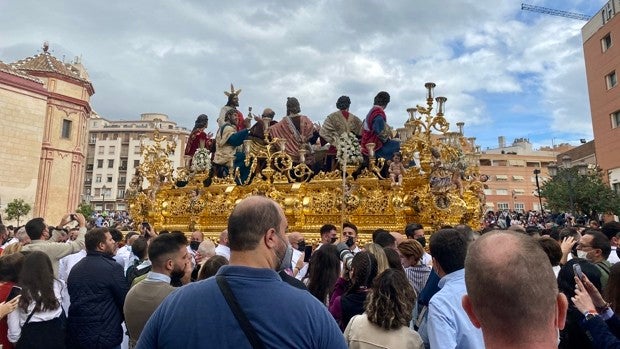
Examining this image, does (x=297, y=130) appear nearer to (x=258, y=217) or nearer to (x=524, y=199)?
(x=258, y=217)

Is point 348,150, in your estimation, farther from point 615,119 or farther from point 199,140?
point 615,119

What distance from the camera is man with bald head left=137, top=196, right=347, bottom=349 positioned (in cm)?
221

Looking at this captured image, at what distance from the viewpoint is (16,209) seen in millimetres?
34188

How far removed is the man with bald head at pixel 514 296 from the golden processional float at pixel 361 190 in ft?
34.7

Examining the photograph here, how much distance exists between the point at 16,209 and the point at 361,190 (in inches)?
1243

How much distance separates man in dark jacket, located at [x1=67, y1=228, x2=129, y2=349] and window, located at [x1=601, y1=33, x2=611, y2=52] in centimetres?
4184

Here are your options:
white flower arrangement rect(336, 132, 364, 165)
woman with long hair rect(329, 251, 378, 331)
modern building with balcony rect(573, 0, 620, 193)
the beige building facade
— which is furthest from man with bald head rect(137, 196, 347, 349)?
the beige building facade

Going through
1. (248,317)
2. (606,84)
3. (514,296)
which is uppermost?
(606,84)

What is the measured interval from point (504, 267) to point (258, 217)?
4.36 ft

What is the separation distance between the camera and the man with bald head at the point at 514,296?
1812 millimetres

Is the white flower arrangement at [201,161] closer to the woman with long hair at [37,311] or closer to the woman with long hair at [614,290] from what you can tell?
the woman with long hair at [37,311]

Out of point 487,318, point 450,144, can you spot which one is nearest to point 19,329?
point 487,318

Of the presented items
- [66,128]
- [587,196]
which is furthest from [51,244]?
[66,128]

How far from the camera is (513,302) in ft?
6.08
